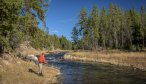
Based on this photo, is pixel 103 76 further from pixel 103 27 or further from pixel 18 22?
pixel 103 27

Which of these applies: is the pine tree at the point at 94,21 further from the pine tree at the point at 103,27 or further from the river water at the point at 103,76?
the river water at the point at 103,76

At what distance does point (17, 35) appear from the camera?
2803 cm

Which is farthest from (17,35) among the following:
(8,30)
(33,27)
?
(33,27)

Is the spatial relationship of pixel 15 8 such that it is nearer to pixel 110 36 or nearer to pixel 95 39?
pixel 95 39

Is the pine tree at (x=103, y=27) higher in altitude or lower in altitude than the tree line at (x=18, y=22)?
higher

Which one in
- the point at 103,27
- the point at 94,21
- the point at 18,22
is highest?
the point at 94,21

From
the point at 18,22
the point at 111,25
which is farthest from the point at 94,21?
the point at 18,22

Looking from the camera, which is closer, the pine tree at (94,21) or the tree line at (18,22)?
the tree line at (18,22)

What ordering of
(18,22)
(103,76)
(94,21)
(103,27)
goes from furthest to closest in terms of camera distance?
(103,27) → (94,21) → (103,76) → (18,22)

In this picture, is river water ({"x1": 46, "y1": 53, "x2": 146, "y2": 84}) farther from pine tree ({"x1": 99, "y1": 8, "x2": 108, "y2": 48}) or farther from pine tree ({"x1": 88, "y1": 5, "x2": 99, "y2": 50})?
pine tree ({"x1": 99, "y1": 8, "x2": 108, "y2": 48})

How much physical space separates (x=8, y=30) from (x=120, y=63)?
2748 centimetres

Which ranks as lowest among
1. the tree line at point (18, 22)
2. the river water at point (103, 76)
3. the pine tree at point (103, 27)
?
the river water at point (103, 76)

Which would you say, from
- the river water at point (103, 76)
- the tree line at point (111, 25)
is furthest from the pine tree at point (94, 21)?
the river water at point (103, 76)

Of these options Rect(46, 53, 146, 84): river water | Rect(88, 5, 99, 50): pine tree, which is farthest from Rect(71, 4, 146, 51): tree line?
Rect(46, 53, 146, 84): river water
